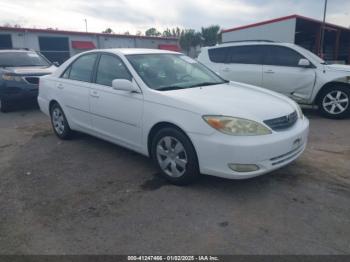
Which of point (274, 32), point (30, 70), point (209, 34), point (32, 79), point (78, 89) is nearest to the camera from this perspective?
point (78, 89)

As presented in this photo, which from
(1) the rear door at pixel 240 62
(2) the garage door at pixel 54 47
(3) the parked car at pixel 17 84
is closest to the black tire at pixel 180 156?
(1) the rear door at pixel 240 62

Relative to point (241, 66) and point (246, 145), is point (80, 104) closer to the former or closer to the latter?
point (246, 145)

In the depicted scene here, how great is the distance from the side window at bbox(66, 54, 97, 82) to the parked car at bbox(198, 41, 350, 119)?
439 cm

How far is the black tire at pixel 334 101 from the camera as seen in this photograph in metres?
6.87

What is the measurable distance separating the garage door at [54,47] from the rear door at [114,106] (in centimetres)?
2256

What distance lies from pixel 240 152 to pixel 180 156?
73cm

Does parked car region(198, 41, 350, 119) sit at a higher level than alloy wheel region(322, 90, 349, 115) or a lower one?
higher

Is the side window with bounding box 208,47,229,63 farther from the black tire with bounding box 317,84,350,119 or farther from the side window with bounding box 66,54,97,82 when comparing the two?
the side window with bounding box 66,54,97,82

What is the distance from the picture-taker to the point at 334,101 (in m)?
6.98

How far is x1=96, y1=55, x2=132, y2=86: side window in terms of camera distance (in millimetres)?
4316

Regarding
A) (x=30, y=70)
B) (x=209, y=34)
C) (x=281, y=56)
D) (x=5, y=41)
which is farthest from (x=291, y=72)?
(x=209, y=34)

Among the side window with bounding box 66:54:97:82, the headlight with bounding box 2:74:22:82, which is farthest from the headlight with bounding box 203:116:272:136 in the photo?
the headlight with bounding box 2:74:22:82

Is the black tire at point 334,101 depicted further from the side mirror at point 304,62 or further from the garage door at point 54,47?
the garage door at point 54,47

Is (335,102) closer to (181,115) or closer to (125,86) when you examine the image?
(181,115)
